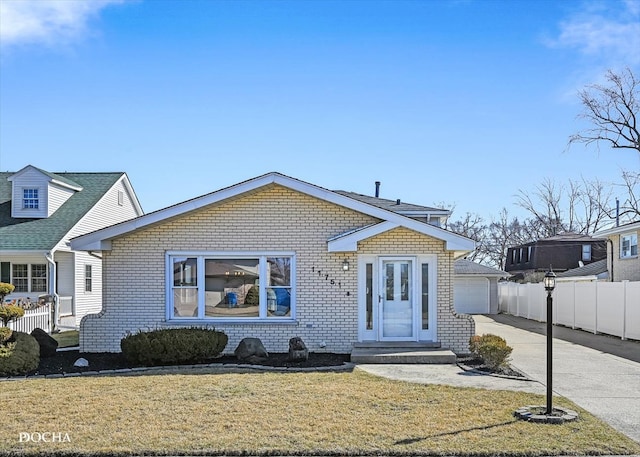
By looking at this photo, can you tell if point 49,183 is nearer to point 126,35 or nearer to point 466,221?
point 126,35

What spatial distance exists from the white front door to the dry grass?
13.8 ft

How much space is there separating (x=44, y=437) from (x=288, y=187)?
8.96 meters

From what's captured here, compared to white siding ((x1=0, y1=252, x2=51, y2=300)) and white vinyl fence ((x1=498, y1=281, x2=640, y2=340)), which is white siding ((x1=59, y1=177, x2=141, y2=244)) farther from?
white vinyl fence ((x1=498, y1=281, x2=640, y2=340))

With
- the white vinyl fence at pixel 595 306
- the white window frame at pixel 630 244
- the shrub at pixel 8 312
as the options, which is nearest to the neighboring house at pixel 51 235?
the shrub at pixel 8 312

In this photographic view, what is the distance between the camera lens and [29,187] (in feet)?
85.1

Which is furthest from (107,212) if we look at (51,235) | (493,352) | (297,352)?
(493,352)

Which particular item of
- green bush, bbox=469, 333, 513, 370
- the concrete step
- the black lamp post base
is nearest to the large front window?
the concrete step

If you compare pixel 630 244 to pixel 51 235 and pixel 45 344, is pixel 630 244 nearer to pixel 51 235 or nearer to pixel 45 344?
pixel 51 235

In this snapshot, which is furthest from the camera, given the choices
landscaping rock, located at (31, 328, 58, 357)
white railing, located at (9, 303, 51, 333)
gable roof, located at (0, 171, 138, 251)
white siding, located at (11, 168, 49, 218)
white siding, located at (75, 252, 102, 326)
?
white siding, located at (11, 168, 49, 218)

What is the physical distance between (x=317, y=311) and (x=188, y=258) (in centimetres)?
329

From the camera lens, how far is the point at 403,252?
15617 mm

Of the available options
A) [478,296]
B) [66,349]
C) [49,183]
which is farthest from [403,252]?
[478,296]

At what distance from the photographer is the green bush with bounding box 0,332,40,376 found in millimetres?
12469

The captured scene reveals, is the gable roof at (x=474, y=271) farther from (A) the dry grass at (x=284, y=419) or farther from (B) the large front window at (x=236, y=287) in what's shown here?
(A) the dry grass at (x=284, y=419)
